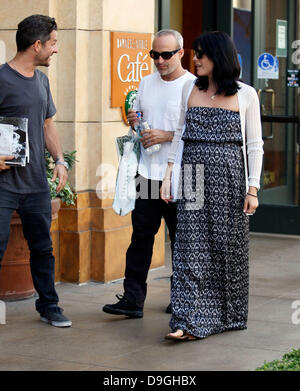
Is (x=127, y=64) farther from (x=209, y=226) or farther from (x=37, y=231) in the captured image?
(x=209, y=226)

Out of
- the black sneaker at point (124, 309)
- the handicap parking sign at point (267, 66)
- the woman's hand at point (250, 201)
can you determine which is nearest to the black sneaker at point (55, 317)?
the black sneaker at point (124, 309)

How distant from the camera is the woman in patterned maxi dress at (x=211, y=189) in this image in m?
5.96

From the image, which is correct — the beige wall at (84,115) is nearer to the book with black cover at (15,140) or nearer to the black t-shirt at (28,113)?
the black t-shirt at (28,113)

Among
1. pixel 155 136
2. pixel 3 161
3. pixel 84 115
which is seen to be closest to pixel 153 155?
pixel 155 136

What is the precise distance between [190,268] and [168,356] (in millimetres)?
624

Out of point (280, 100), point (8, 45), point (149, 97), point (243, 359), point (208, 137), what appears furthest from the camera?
point (280, 100)

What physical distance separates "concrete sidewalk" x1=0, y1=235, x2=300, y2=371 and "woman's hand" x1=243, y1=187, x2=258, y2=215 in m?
0.81

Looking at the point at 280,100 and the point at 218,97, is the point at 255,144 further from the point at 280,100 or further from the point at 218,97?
the point at 280,100

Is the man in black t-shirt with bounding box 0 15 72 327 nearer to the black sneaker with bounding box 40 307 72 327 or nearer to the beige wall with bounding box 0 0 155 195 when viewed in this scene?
the black sneaker with bounding box 40 307 72 327

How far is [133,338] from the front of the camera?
6.12 metres

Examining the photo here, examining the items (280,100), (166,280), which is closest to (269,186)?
(280,100)

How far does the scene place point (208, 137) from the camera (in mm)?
5973

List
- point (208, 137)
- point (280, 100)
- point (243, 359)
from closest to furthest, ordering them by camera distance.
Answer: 1. point (243, 359)
2. point (208, 137)
3. point (280, 100)

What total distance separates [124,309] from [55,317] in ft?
1.64
